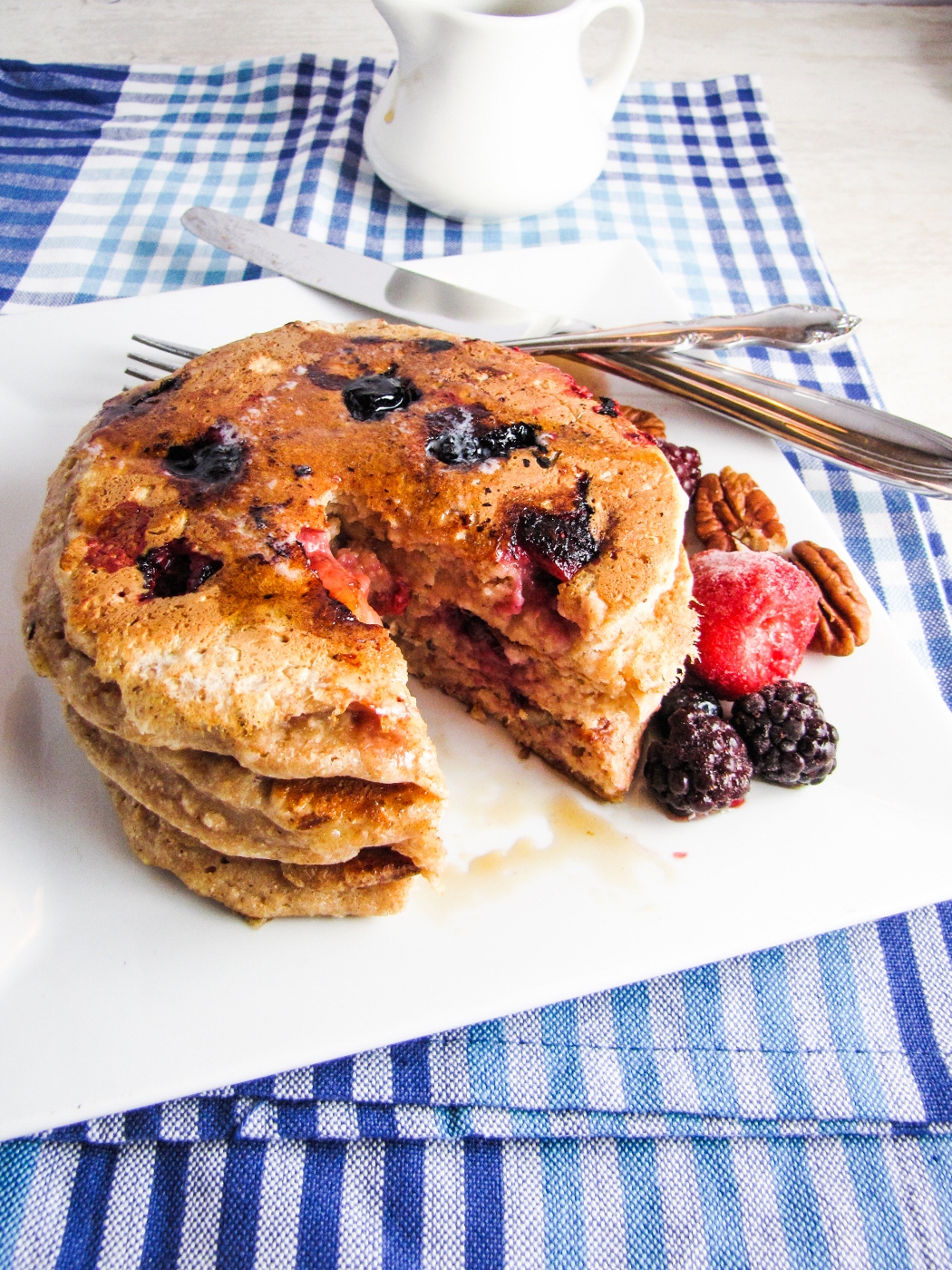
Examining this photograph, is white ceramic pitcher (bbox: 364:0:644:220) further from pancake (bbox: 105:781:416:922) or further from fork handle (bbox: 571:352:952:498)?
pancake (bbox: 105:781:416:922)

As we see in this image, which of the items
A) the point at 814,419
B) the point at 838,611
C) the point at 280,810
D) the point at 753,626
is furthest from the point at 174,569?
the point at 814,419

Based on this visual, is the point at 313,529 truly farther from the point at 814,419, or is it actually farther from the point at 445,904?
the point at 814,419

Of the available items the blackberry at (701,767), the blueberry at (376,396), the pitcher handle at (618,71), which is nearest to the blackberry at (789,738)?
the blackberry at (701,767)

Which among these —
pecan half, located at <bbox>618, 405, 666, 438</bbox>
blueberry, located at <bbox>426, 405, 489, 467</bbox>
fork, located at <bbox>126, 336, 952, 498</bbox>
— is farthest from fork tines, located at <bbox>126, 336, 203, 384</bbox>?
pecan half, located at <bbox>618, 405, 666, 438</bbox>

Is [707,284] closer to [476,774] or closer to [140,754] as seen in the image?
[476,774]

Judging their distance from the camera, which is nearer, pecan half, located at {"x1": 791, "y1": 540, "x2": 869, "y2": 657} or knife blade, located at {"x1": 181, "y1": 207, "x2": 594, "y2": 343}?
pecan half, located at {"x1": 791, "y1": 540, "x2": 869, "y2": 657}

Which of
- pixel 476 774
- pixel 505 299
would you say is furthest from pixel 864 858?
pixel 505 299
